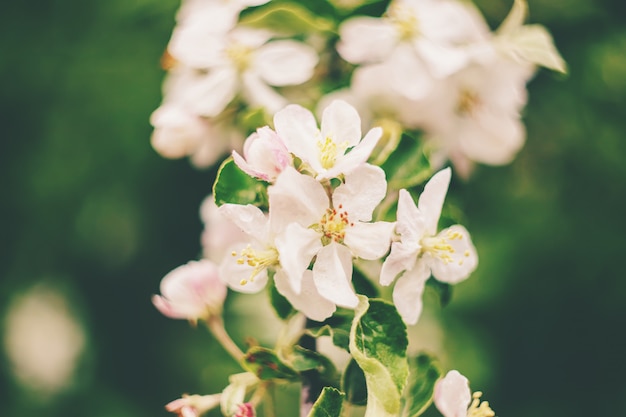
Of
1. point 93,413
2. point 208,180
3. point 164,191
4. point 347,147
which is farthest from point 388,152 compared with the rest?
point 93,413

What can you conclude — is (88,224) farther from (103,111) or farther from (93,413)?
(93,413)

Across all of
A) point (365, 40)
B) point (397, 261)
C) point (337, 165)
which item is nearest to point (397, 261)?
point (397, 261)

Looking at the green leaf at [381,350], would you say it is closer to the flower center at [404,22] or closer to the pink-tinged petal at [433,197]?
the pink-tinged petal at [433,197]

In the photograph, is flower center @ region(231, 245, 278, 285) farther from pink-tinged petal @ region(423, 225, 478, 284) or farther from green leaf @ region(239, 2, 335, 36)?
green leaf @ region(239, 2, 335, 36)

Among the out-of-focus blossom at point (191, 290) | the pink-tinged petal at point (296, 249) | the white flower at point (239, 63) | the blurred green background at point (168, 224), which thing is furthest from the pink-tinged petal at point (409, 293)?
the blurred green background at point (168, 224)

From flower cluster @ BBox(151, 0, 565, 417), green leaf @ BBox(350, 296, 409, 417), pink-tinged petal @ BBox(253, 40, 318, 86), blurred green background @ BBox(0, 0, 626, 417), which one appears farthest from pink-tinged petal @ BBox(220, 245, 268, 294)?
blurred green background @ BBox(0, 0, 626, 417)

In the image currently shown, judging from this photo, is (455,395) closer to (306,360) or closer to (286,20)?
(306,360)

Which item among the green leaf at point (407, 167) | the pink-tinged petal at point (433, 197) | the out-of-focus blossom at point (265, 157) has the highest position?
the out-of-focus blossom at point (265, 157)
